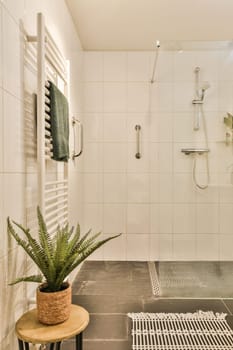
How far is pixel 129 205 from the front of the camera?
11.0 feet

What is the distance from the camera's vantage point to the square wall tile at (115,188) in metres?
3.36

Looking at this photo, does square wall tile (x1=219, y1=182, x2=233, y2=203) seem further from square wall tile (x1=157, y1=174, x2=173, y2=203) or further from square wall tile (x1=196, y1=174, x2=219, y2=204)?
square wall tile (x1=157, y1=174, x2=173, y2=203)

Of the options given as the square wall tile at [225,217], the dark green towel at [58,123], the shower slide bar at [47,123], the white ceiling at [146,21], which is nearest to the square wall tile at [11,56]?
the shower slide bar at [47,123]

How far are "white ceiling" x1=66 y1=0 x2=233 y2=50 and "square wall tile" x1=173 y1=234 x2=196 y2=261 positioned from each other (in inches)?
82.8

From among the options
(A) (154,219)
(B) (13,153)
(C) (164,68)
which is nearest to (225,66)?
(C) (164,68)

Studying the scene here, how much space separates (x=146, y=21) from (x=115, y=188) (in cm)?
174

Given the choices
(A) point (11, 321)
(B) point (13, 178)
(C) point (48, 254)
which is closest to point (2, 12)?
(B) point (13, 178)

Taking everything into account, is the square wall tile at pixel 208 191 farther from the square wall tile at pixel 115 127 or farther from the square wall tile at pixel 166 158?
the square wall tile at pixel 115 127

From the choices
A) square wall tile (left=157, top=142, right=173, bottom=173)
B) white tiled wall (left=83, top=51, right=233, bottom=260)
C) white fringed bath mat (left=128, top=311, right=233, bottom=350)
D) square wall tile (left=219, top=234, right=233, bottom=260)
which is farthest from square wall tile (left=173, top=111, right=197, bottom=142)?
white fringed bath mat (left=128, top=311, right=233, bottom=350)

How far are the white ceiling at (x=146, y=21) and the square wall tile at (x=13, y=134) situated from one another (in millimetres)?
1473

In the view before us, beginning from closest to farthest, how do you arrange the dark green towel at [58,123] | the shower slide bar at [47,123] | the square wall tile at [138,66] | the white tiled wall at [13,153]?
1. the white tiled wall at [13,153]
2. the shower slide bar at [47,123]
3. the dark green towel at [58,123]
4. the square wall tile at [138,66]

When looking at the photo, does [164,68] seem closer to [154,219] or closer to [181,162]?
[181,162]

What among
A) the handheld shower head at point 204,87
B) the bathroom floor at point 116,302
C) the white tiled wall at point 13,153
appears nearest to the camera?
the white tiled wall at point 13,153

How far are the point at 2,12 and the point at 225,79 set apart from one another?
2.51 metres
